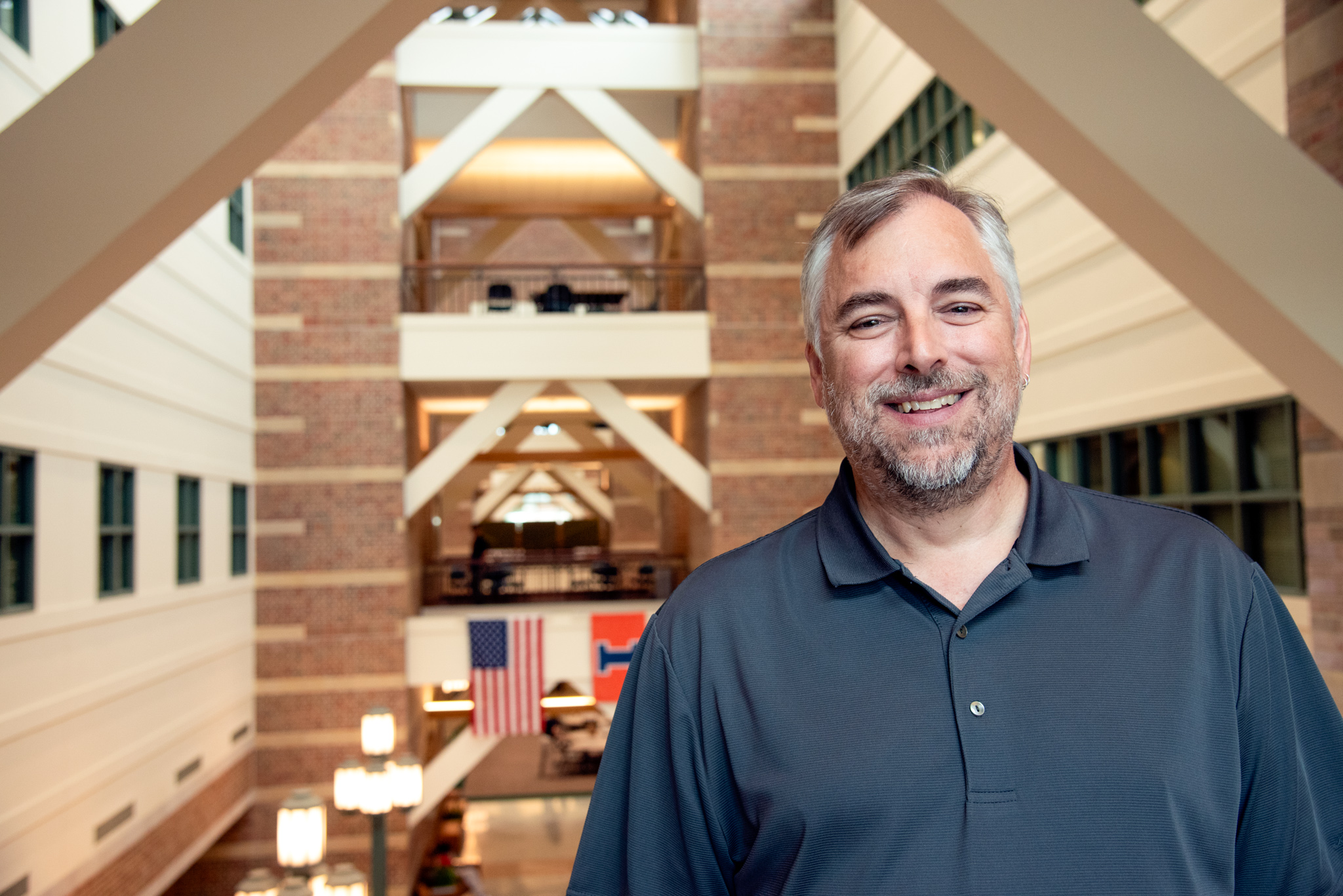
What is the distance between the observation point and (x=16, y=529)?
7211 millimetres

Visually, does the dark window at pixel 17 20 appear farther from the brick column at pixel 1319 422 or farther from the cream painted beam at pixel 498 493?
the cream painted beam at pixel 498 493

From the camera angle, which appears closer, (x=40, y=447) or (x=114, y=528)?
(x=40, y=447)

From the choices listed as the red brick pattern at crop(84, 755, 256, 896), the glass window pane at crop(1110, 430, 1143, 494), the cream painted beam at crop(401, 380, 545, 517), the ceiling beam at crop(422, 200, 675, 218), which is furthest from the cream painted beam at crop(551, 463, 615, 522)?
the glass window pane at crop(1110, 430, 1143, 494)

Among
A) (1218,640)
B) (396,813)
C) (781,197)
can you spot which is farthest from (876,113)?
(1218,640)

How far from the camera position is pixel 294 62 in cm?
371

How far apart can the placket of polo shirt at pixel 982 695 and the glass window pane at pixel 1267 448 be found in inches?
245

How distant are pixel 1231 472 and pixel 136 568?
29.3 feet

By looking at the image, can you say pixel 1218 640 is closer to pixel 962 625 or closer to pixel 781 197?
pixel 962 625

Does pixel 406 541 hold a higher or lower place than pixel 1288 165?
lower

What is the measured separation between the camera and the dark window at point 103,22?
876 cm

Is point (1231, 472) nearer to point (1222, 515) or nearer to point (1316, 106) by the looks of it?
point (1222, 515)

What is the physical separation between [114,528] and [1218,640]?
9.30 metres

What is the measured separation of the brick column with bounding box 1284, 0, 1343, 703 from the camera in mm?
5688

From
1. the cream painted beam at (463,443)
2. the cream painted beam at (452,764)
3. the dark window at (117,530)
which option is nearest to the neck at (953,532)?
the dark window at (117,530)
